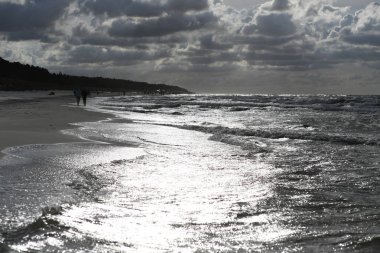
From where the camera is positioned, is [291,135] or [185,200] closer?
[185,200]

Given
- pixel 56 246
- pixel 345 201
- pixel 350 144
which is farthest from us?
pixel 350 144

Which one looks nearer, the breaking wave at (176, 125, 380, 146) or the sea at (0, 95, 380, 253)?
the sea at (0, 95, 380, 253)

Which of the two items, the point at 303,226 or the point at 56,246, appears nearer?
the point at 56,246

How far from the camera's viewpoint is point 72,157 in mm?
10414

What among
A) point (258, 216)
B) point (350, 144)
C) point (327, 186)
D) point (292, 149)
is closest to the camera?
point (258, 216)

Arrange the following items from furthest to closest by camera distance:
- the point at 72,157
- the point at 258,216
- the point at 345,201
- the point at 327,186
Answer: the point at 72,157
the point at 327,186
the point at 345,201
the point at 258,216

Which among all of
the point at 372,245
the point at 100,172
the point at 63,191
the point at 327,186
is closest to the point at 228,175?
the point at 327,186

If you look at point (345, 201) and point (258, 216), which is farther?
point (345, 201)

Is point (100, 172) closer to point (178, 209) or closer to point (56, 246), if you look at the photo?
point (178, 209)

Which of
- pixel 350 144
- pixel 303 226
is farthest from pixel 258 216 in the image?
pixel 350 144

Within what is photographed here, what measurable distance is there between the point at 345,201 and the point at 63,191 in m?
4.24

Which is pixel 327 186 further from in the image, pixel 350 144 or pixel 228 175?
pixel 350 144

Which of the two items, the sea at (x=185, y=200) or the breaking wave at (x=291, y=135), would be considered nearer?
the sea at (x=185, y=200)

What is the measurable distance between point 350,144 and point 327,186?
23.7 ft
